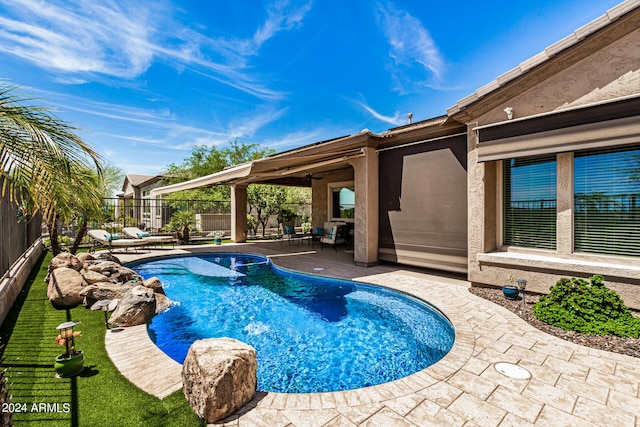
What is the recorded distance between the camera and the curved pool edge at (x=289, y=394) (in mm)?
3254

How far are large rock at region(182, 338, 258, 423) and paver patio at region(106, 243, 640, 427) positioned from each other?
14 centimetres

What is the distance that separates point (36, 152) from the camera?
11.7ft

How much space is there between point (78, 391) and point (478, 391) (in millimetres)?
4810

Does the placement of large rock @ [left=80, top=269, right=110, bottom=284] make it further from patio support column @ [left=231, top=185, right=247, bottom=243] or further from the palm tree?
patio support column @ [left=231, top=185, right=247, bottom=243]

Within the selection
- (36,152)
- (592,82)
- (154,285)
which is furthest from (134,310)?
(592,82)

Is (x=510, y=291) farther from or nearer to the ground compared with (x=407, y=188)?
nearer to the ground

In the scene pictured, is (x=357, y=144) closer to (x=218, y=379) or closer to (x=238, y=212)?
(x=218, y=379)

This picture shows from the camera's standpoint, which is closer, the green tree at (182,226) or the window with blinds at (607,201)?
the window with blinds at (607,201)

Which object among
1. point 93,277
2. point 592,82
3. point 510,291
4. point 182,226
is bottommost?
point 510,291

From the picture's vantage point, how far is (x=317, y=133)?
134ft

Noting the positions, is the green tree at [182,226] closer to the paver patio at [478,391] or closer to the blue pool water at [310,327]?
the blue pool water at [310,327]

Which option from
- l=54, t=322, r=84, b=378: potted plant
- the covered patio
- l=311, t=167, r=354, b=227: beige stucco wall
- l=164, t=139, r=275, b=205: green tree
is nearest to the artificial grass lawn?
l=54, t=322, r=84, b=378: potted plant

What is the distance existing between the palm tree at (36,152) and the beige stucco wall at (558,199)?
8.62 metres

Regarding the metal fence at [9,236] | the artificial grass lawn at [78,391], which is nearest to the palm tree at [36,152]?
the artificial grass lawn at [78,391]
